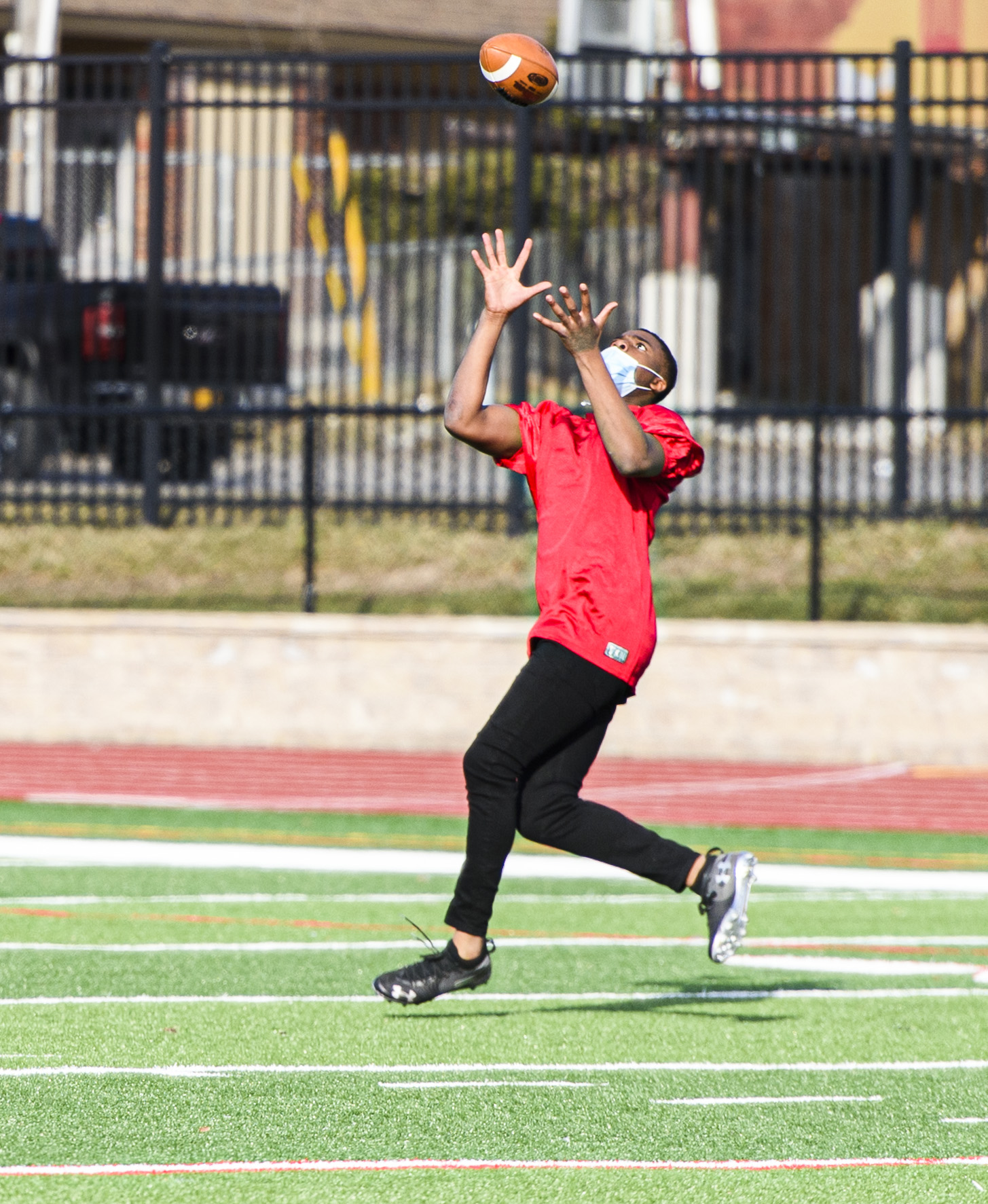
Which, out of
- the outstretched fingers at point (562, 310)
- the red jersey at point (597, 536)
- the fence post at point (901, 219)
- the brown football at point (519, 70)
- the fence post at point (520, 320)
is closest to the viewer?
the outstretched fingers at point (562, 310)

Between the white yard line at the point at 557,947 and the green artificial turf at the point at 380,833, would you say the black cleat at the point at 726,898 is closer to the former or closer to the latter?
the white yard line at the point at 557,947

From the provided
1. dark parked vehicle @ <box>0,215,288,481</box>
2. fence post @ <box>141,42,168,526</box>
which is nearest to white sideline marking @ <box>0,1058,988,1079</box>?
fence post @ <box>141,42,168,526</box>

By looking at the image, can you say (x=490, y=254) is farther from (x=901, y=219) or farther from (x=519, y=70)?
(x=901, y=219)

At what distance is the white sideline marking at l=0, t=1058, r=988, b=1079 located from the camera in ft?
15.4

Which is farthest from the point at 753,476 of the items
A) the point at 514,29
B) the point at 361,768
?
the point at 514,29

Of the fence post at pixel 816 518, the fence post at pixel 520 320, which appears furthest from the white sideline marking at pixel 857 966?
the fence post at pixel 520 320

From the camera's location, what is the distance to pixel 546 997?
5996 millimetres

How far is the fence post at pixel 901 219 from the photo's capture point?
13922mm

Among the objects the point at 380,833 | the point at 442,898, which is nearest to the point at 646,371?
the point at 442,898

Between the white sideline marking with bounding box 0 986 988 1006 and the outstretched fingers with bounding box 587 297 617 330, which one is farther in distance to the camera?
the white sideline marking with bounding box 0 986 988 1006

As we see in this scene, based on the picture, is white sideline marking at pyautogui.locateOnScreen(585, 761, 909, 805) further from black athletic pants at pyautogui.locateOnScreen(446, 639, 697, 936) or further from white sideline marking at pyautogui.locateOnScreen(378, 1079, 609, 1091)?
white sideline marking at pyautogui.locateOnScreen(378, 1079, 609, 1091)

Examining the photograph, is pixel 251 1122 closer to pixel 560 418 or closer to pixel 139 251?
pixel 560 418

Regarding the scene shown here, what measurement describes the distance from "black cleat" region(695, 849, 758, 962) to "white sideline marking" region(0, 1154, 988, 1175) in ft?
4.10

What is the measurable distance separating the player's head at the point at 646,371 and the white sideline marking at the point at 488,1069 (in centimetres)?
197
